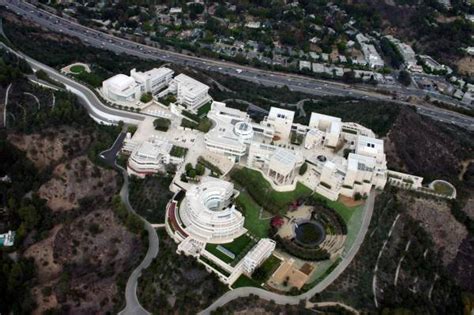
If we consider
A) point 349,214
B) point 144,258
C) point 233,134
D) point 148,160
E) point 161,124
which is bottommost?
point 144,258

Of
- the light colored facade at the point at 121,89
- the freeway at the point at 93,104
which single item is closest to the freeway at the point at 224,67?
the freeway at the point at 93,104

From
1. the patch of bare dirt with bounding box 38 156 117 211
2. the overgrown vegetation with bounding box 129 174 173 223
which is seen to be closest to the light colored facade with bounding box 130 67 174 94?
the patch of bare dirt with bounding box 38 156 117 211

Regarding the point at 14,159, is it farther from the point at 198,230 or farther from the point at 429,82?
the point at 429,82

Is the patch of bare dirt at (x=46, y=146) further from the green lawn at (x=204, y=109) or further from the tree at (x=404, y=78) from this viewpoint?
the tree at (x=404, y=78)

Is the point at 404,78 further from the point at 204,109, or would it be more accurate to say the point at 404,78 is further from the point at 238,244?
the point at 238,244

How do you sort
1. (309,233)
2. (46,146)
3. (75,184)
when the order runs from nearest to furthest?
(309,233), (75,184), (46,146)

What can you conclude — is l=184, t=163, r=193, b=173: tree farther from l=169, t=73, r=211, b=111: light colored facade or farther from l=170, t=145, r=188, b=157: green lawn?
l=169, t=73, r=211, b=111: light colored facade

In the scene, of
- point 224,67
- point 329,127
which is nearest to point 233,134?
point 329,127

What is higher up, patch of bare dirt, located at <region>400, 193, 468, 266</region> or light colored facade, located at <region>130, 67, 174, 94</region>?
light colored facade, located at <region>130, 67, 174, 94</region>
